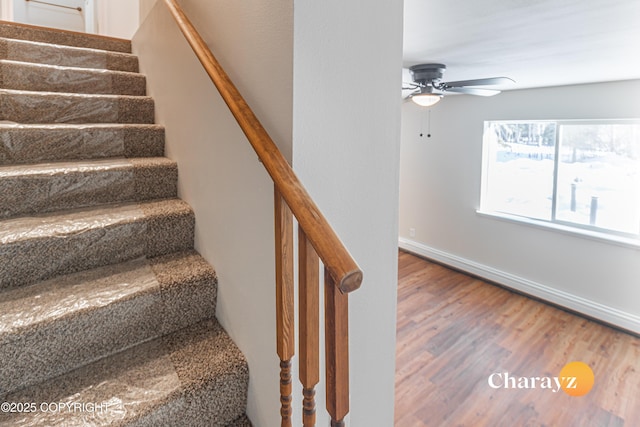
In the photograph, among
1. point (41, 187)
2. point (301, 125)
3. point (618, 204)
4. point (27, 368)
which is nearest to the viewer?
point (301, 125)

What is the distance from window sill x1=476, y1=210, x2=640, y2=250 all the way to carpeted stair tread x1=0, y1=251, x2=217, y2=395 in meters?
4.17

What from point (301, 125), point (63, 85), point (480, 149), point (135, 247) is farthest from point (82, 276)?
point (480, 149)

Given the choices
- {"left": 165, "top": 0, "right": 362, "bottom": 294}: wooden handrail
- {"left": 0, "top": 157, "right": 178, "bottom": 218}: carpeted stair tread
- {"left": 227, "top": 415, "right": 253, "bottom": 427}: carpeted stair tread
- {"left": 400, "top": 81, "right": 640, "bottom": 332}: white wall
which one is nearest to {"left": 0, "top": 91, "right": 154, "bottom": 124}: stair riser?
{"left": 0, "top": 157, "right": 178, "bottom": 218}: carpeted stair tread

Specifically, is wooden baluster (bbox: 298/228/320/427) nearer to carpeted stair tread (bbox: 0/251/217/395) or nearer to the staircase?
the staircase

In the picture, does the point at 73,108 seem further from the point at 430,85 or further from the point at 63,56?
the point at 430,85

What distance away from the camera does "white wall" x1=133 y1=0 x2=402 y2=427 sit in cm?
91

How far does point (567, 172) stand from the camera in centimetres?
410

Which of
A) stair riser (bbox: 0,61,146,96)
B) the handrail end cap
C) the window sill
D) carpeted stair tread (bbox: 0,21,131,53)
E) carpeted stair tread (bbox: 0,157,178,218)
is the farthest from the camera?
the window sill

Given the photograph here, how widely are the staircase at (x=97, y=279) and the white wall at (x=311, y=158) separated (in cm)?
16

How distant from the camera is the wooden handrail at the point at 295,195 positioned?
64cm

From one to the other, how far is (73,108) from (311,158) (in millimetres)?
1733

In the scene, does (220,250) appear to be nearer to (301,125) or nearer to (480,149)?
(301,125)

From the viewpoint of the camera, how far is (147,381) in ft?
3.59

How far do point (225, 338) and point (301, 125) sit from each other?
859mm
